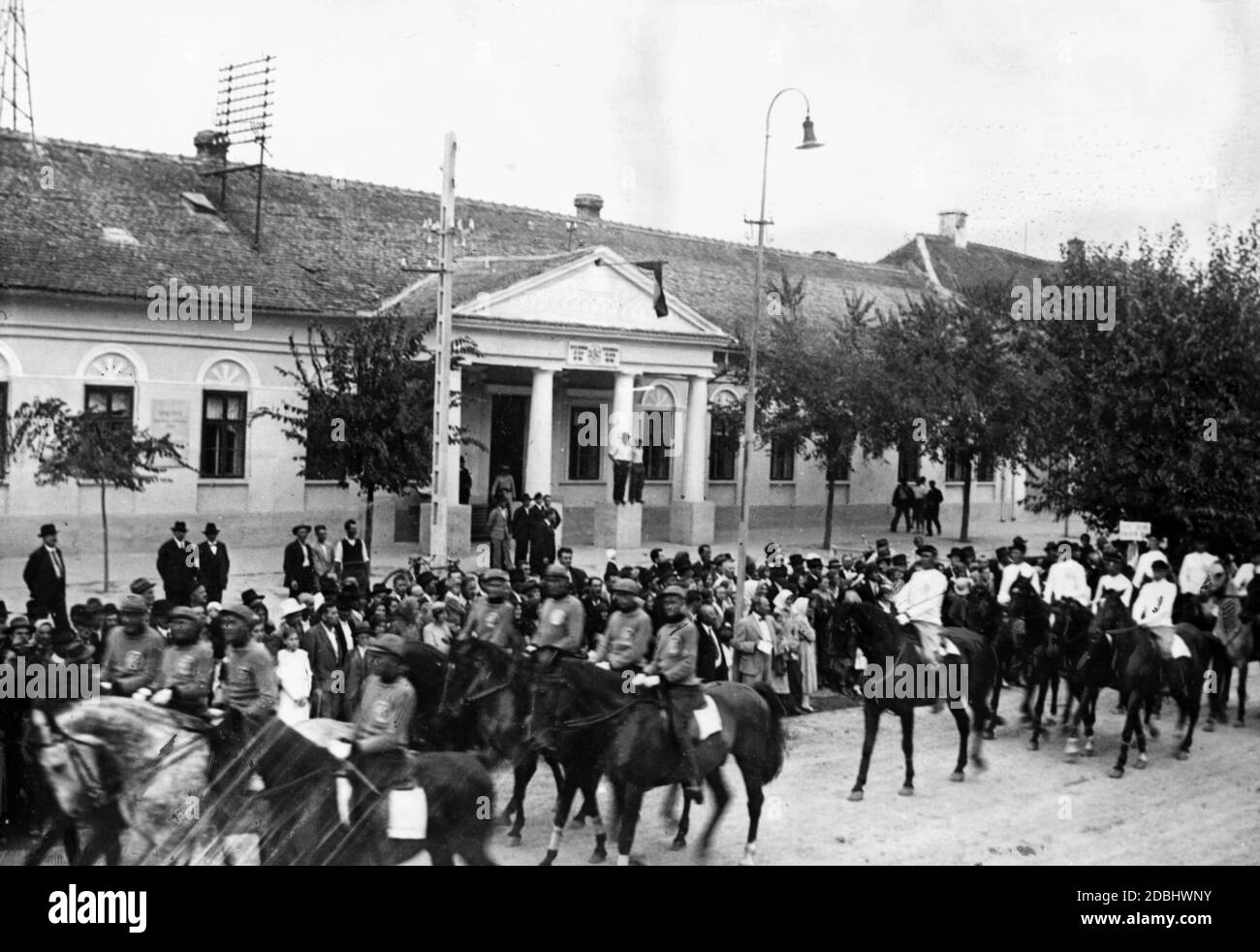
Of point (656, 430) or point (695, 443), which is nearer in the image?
point (695, 443)

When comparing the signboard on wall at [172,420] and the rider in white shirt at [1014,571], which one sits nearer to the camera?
the rider in white shirt at [1014,571]

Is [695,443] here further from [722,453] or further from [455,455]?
[455,455]

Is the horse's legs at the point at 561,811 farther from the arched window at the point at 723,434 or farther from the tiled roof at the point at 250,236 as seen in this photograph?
the arched window at the point at 723,434

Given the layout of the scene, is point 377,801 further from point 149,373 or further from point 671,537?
point 671,537

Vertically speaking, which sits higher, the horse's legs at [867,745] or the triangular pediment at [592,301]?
the triangular pediment at [592,301]

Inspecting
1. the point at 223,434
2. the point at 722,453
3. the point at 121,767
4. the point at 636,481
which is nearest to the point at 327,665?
the point at 121,767

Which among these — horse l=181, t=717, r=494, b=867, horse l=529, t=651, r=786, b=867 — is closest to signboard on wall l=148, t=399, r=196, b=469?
horse l=529, t=651, r=786, b=867

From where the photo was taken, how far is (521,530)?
22.5 m

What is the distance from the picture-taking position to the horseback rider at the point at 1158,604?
46.1 feet

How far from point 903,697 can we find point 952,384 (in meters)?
16.8

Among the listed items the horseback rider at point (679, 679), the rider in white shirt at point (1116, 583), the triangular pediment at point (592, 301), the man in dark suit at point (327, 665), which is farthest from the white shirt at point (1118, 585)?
the triangular pediment at point (592, 301)

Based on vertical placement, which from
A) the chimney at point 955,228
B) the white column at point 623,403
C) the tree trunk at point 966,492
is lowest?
the tree trunk at point 966,492

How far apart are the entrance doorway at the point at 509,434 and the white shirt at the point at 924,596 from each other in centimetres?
1582

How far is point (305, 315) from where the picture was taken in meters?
24.7
